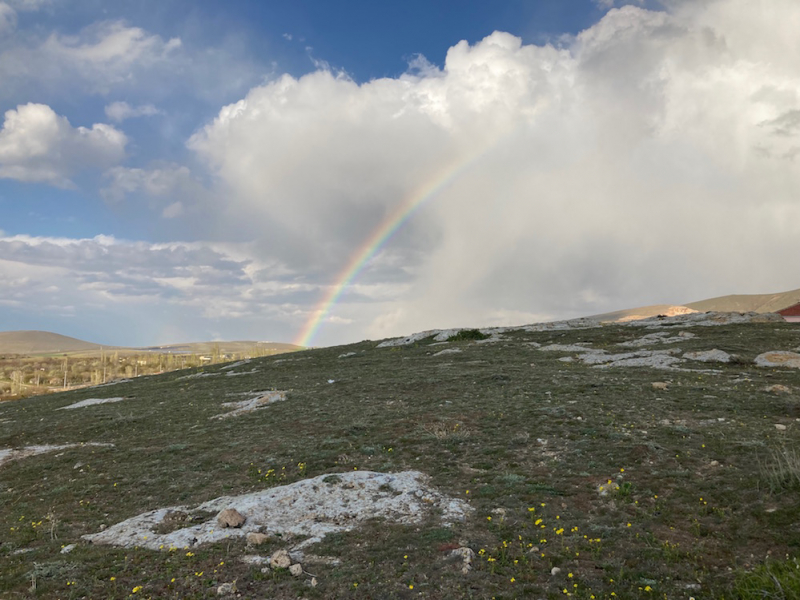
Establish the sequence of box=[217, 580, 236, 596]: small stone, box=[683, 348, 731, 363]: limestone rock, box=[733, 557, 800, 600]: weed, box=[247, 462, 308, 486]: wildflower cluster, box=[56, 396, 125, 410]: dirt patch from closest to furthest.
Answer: box=[733, 557, 800, 600]: weed < box=[217, 580, 236, 596]: small stone < box=[247, 462, 308, 486]: wildflower cluster < box=[683, 348, 731, 363]: limestone rock < box=[56, 396, 125, 410]: dirt patch

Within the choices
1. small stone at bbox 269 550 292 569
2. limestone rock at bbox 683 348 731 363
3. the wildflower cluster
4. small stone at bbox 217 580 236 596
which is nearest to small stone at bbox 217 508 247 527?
small stone at bbox 269 550 292 569

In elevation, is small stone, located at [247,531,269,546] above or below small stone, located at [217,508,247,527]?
below

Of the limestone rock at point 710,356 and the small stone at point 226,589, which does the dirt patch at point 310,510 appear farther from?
the limestone rock at point 710,356

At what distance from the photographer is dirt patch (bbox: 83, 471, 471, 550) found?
9820mm

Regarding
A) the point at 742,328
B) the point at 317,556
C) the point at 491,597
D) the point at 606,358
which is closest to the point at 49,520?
the point at 317,556

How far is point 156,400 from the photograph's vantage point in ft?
96.1

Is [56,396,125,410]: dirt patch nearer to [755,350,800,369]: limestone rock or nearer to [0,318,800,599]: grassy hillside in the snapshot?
[0,318,800,599]: grassy hillside

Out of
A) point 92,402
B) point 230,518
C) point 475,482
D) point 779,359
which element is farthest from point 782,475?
point 92,402

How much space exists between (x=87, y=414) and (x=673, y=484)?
28.1 m

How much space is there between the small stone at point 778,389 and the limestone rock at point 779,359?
6230 millimetres

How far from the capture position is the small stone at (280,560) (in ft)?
27.6

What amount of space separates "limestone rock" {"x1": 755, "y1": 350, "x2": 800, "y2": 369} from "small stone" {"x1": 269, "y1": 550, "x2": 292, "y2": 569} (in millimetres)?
25985

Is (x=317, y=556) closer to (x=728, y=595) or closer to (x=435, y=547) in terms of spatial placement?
(x=435, y=547)

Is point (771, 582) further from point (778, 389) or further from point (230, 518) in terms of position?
point (778, 389)
